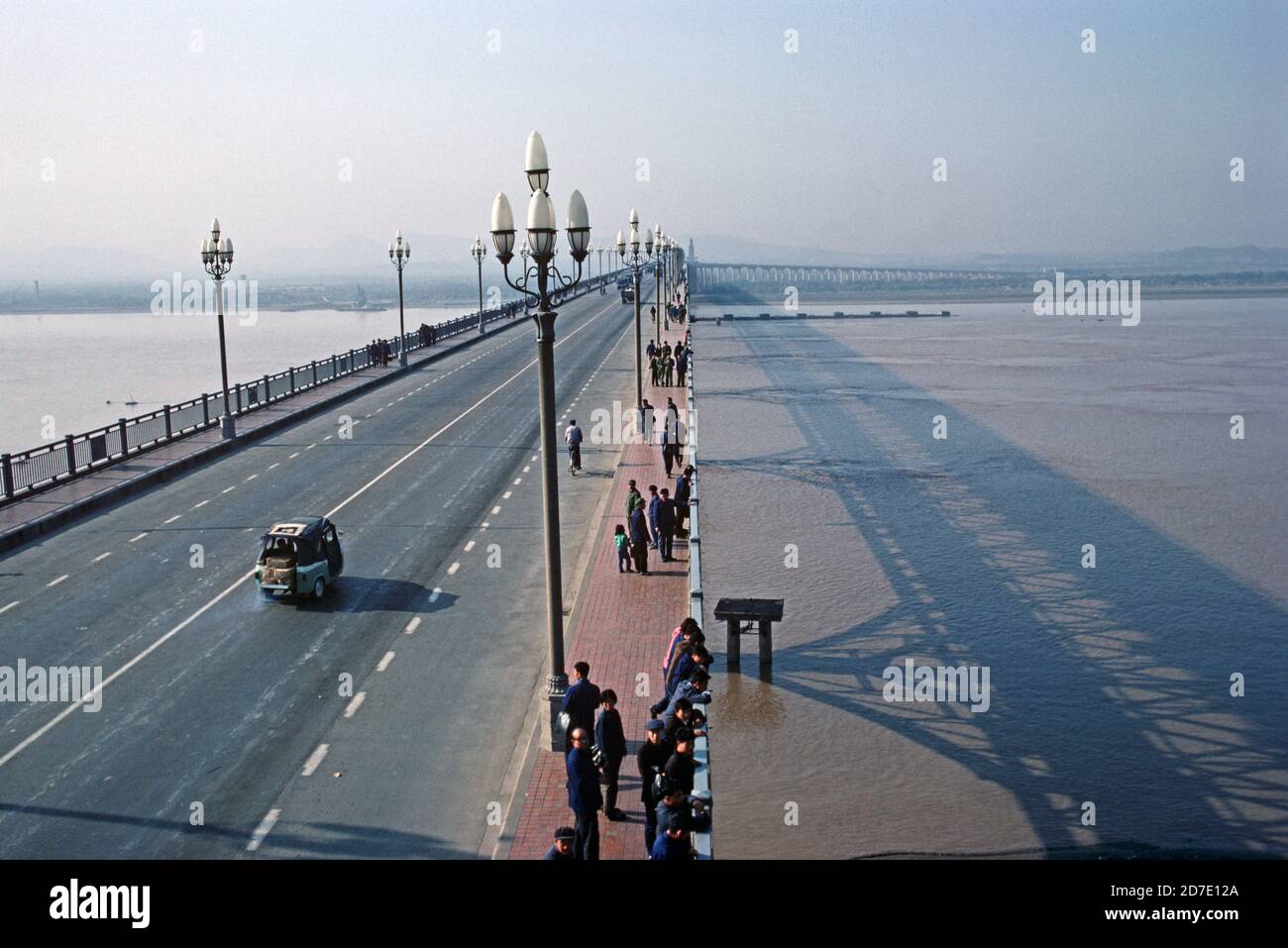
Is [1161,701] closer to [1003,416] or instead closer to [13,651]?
[13,651]

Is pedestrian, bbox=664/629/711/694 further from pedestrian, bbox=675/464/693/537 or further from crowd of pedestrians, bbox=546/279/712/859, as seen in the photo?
pedestrian, bbox=675/464/693/537

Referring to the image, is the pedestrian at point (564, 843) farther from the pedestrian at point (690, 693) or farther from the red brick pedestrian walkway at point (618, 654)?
the pedestrian at point (690, 693)

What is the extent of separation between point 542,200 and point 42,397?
177 feet

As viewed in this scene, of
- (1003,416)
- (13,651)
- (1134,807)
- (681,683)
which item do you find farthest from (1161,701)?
(1003,416)

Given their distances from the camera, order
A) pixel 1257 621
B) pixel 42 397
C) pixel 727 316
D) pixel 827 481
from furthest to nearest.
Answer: pixel 727 316
pixel 42 397
pixel 827 481
pixel 1257 621

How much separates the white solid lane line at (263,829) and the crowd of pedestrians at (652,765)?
2777 mm

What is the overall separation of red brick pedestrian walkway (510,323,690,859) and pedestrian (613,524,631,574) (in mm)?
190

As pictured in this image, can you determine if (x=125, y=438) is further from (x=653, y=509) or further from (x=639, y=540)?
(x=639, y=540)

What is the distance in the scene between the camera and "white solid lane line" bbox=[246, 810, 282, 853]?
10969 mm

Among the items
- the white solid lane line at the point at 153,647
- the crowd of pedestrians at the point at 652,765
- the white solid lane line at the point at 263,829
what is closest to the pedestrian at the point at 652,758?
the crowd of pedestrians at the point at 652,765

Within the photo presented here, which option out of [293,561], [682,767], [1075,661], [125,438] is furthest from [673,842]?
[125,438]

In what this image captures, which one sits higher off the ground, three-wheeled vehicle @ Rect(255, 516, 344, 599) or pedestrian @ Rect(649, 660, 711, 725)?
three-wheeled vehicle @ Rect(255, 516, 344, 599)

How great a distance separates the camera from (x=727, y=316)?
479ft

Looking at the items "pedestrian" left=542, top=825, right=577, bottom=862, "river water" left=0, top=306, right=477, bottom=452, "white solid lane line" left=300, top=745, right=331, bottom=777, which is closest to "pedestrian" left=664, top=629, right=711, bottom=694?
"white solid lane line" left=300, top=745, right=331, bottom=777
